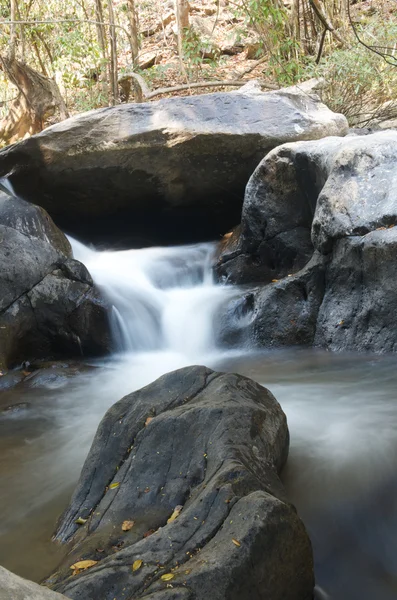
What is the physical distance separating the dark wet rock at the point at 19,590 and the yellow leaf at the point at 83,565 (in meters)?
1.08

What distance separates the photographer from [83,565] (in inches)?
91.4

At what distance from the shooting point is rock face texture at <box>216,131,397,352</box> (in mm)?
5508

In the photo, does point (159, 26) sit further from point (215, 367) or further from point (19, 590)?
point (19, 590)

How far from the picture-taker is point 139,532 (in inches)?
98.0

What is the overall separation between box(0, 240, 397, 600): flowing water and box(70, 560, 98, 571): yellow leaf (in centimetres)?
35

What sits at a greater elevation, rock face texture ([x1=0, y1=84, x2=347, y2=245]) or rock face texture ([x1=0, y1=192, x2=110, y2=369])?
rock face texture ([x1=0, y1=84, x2=347, y2=245])

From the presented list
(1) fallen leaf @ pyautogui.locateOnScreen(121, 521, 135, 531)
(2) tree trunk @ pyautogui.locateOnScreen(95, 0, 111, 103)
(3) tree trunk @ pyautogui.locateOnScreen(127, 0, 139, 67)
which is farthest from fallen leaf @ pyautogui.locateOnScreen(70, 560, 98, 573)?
(3) tree trunk @ pyautogui.locateOnScreen(127, 0, 139, 67)

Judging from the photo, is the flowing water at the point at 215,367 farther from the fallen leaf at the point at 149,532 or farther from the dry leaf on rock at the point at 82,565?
the fallen leaf at the point at 149,532

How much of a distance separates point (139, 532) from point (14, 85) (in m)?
11.1

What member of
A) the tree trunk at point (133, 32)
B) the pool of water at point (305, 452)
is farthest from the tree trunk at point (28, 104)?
the pool of water at point (305, 452)

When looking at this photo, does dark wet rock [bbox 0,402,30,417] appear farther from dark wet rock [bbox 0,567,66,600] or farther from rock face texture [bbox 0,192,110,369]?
dark wet rock [bbox 0,567,66,600]

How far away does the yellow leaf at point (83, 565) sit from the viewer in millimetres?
2307

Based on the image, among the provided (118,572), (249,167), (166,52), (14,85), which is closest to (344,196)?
(249,167)

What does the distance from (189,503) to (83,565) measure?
0.48m
